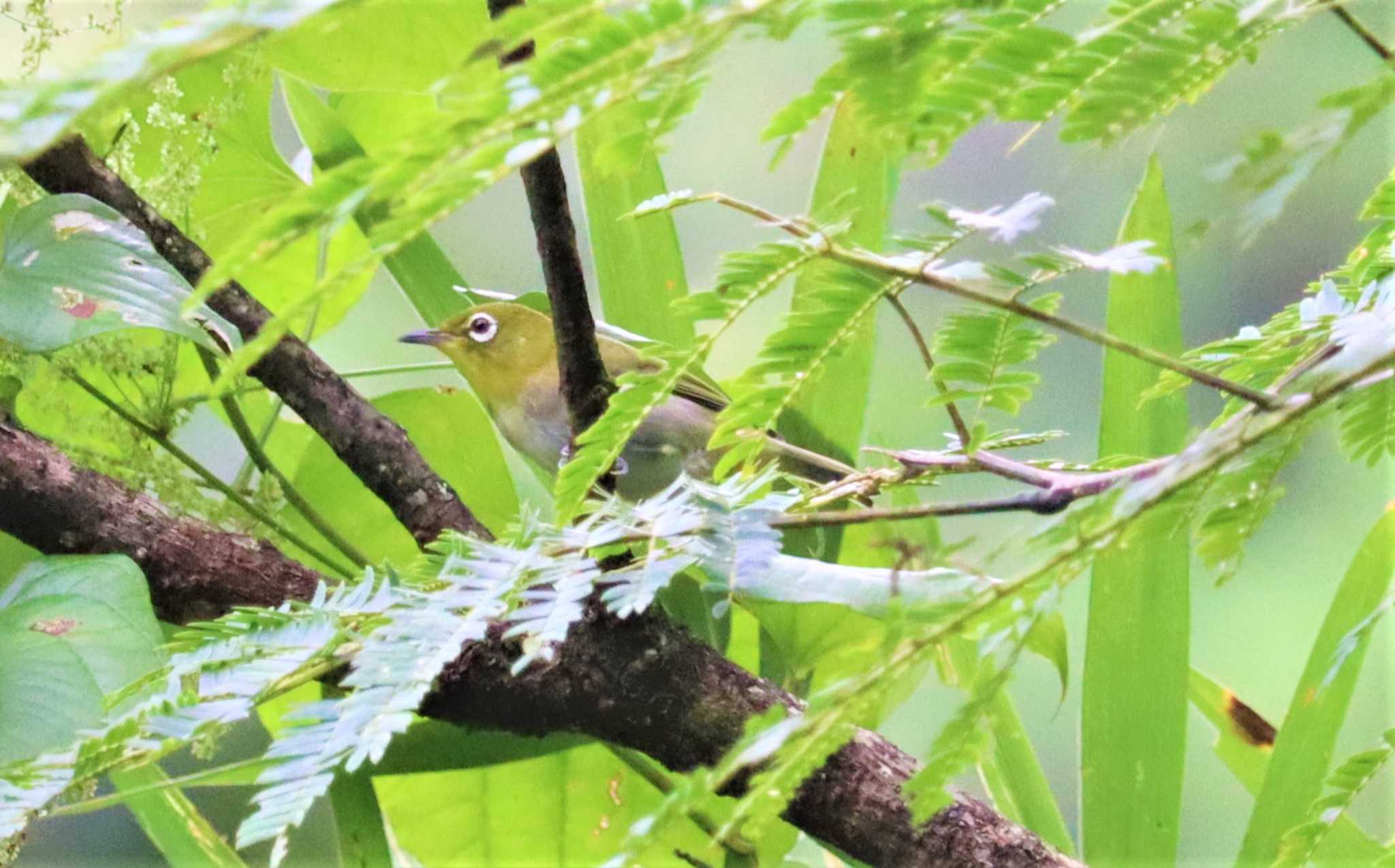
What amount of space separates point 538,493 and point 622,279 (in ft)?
2.02

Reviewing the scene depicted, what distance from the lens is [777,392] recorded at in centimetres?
47

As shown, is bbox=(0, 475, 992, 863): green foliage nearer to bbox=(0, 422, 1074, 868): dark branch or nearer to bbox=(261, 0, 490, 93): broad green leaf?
bbox=(0, 422, 1074, 868): dark branch

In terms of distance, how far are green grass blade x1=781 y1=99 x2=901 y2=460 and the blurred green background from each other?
498mm

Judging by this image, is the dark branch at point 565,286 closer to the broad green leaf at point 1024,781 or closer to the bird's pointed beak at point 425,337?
the broad green leaf at point 1024,781

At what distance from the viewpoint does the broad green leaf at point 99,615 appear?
0.60 m

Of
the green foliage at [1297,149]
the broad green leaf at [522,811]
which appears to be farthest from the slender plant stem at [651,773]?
the green foliage at [1297,149]

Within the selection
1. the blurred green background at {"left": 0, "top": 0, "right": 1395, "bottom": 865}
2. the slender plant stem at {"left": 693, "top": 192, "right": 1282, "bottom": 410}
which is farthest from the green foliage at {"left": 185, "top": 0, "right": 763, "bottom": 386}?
the blurred green background at {"left": 0, "top": 0, "right": 1395, "bottom": 865}

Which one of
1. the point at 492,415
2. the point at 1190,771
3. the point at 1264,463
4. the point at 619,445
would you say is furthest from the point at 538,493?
the point at 1190,771

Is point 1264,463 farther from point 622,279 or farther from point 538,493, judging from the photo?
point 538,493

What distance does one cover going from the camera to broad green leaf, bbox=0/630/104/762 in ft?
1.80

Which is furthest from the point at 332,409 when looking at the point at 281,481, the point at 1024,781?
A: the point at 1024,781

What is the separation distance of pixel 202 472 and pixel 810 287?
481mm

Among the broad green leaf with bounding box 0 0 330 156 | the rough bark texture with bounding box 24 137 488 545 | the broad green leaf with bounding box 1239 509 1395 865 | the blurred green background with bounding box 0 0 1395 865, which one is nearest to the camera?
the broad green leaf with bounding box 0 0 330 156

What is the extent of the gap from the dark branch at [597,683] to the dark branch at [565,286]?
153 millimetres
